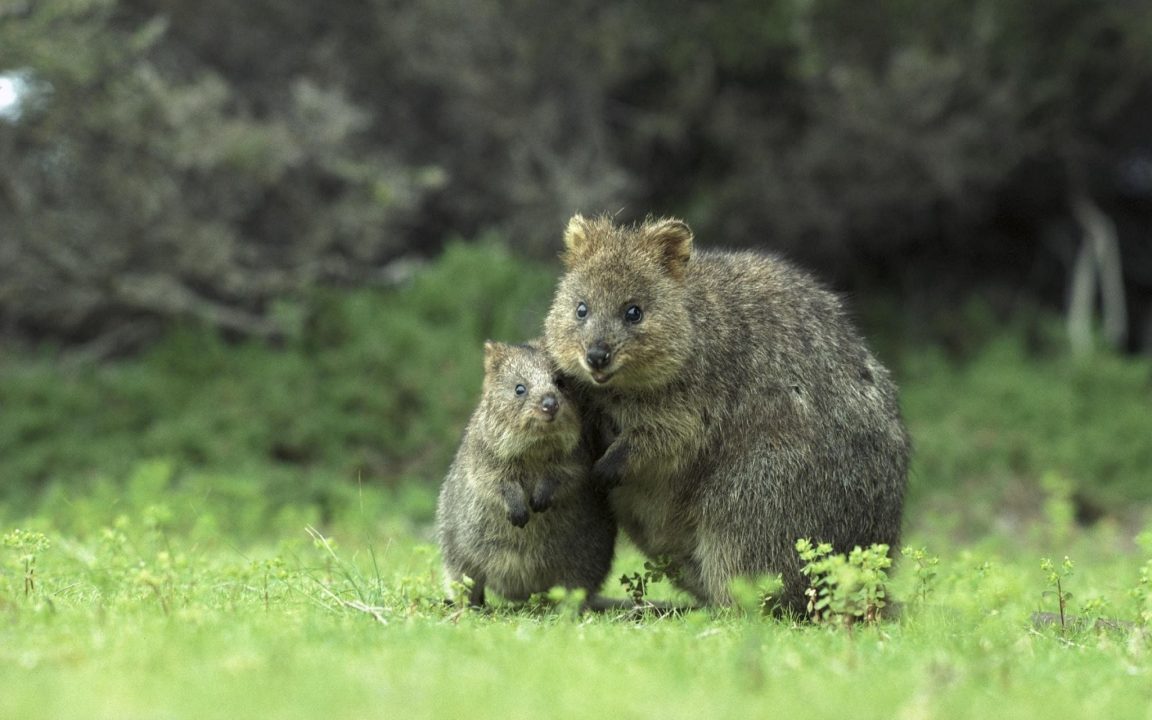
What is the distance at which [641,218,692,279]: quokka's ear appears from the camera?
25.8ft

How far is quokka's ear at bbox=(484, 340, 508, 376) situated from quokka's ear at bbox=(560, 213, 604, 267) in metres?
0.67

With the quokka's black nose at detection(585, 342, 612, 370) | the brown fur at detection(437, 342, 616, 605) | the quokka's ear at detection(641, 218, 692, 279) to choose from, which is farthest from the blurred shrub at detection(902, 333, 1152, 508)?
the quokka's black nose at detection(585, 342, 612, 370)

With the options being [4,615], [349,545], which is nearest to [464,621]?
[4,615]

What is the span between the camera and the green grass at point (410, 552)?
4.66m

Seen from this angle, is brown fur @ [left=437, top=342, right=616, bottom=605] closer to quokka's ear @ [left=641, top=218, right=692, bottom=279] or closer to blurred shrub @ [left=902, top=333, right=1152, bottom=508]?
quokka's ear @ [left=641, top=218, right=692, bottom=279]

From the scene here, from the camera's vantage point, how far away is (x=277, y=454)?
15.5 m

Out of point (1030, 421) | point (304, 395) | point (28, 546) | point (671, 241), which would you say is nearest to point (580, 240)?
point (671, 241)

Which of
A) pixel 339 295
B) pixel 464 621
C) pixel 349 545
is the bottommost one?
pixel 349 545

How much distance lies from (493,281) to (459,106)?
114 inches

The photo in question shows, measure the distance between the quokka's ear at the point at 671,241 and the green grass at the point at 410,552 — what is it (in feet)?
6.71

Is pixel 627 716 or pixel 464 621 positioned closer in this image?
pixel 627 716

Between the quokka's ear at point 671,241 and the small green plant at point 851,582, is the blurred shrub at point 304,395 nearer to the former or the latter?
the quokka's ear at point 671,241

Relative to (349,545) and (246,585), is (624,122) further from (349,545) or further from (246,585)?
(246,585)

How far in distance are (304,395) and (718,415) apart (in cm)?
914
